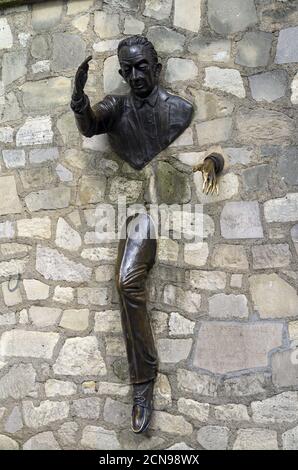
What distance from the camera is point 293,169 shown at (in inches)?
129

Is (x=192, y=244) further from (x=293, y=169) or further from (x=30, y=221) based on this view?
(x=30, y=221)

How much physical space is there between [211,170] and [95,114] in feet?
2.06

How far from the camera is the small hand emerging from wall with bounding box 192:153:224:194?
126 inches

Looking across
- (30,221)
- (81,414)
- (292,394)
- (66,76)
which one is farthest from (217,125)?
(81,414)

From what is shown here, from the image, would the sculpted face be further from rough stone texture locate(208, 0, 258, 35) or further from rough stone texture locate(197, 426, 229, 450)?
rough stone texture locate(197, 426, 229, 450)

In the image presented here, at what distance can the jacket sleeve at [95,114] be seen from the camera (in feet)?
10.6

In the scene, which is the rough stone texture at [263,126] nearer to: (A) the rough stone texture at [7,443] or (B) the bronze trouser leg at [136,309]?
(B) the bronze trouser leg at [136,309]

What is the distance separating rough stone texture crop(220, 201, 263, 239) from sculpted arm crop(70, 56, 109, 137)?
732 mm

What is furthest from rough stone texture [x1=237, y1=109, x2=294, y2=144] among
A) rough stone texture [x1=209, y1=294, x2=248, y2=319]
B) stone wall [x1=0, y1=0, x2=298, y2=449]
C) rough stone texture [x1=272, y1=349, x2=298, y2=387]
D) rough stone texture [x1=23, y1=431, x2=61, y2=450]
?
rough stone texture [x1=23, y1=431, x2=61, y2=450]

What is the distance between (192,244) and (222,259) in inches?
6.5

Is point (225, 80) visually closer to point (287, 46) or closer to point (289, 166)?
point (287, 46)

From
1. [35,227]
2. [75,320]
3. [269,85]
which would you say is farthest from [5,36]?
[75,320]

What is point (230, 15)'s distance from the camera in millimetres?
3391

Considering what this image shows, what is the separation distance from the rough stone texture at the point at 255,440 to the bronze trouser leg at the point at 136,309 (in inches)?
19.9
